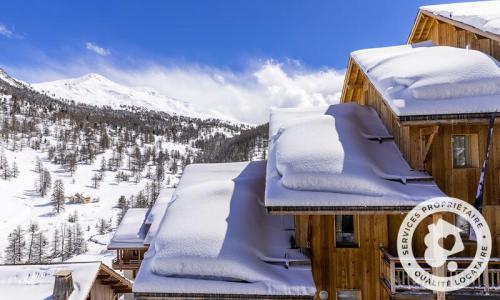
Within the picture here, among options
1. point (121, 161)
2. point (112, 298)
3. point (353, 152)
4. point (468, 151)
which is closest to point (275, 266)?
point (353, 152)

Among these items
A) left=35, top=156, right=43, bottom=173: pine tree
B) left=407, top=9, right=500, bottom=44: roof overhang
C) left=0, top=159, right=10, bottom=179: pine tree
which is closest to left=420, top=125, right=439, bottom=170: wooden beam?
left=407, top=9, right=500, bottom=44: roof overhang

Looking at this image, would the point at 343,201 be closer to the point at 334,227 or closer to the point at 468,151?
the point at 334,227

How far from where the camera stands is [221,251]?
8203 millimetres

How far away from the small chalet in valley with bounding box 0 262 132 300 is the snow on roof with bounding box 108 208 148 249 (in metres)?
9.29

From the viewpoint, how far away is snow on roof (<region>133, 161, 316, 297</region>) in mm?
7906

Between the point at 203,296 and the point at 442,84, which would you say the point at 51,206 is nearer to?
the point at 203,296

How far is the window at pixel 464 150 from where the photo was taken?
929 centimetres

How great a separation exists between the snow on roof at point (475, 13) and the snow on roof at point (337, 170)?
4098 millimetres

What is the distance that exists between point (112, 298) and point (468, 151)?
63.1 ft

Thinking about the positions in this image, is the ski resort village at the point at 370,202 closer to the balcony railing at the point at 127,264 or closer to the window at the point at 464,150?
the window at the point at 464,150

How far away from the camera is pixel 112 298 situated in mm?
19531

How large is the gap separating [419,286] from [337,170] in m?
3.42

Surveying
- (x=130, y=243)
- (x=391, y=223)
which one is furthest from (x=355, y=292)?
(x=130, y=243)

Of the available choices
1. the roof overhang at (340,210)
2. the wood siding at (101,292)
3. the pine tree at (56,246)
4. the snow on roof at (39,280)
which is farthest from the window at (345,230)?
the pine tree at (56,246)
